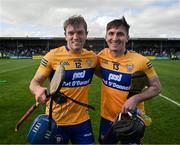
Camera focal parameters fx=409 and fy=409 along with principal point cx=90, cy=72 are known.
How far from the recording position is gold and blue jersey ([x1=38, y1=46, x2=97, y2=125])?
479 cm

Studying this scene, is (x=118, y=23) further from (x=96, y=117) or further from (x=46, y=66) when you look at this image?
(x=96, y=117)

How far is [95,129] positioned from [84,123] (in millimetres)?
4428

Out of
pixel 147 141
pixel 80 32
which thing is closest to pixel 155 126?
pixel 147 141

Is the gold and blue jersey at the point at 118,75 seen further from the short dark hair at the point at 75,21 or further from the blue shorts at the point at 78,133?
the short dark hair at the point at 75,21

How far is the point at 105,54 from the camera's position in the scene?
516 cm

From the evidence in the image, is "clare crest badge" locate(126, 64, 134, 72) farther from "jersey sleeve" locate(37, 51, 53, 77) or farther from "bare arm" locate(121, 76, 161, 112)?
"jersey sleeve" locate(37, 51, 53, 77)

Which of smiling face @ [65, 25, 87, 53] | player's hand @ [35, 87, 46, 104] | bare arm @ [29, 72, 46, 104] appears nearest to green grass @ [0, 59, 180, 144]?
bare arm @ [29, 72, 46, 104]

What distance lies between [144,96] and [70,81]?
90 centimetres

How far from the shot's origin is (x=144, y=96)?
4.47m

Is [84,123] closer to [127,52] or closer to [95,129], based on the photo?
[127,52]

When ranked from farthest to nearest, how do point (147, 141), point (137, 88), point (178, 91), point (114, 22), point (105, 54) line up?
point (178, 91) → point (147, 141) → point (105, 54) → point (114, 22) → point (137, 88)

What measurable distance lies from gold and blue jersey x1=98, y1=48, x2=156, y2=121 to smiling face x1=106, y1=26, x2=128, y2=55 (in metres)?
0.16

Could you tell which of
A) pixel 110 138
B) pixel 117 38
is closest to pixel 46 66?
pixel 117 38

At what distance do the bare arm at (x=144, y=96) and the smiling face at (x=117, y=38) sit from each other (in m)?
0.55
